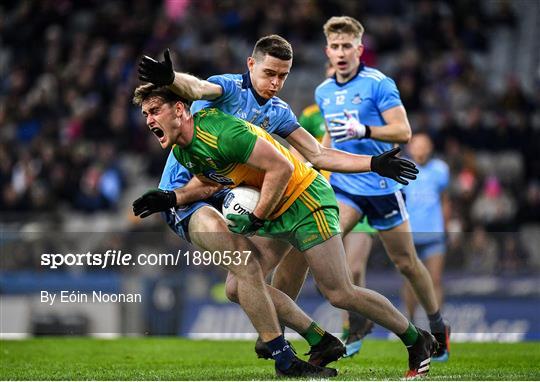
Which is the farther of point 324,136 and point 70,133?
point 70,133

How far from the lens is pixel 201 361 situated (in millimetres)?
10438

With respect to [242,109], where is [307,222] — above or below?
below

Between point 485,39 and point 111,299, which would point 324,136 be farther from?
point 485,39

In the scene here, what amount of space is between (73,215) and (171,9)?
5.52 meters

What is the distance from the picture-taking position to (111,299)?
12.9 m

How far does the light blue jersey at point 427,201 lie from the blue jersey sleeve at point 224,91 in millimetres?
5227

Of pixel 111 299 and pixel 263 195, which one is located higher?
pixel 263 195

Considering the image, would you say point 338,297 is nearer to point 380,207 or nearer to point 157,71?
point 157,71

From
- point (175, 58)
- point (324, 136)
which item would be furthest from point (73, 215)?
point (324, 136)

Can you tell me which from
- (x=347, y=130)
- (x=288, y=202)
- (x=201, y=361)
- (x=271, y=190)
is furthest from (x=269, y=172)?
(x=201, y=361)

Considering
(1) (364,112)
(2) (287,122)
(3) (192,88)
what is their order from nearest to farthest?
(3) (192,88)
(2) (287,122)
(1) (364,112)

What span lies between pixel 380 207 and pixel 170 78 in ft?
10.4

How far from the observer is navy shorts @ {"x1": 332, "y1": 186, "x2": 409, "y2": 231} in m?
10.2

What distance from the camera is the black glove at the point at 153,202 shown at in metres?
8.39
